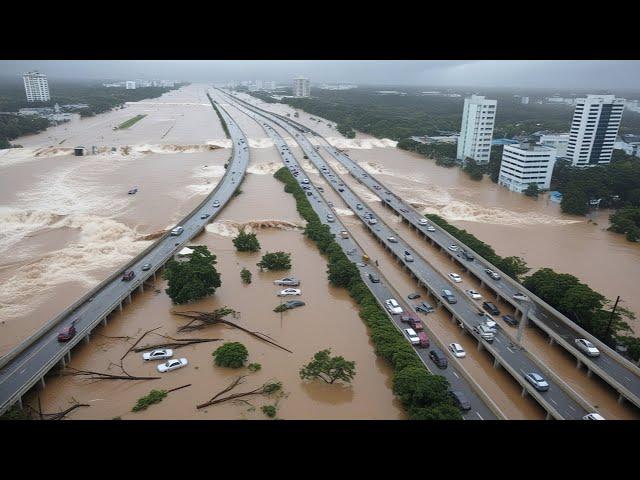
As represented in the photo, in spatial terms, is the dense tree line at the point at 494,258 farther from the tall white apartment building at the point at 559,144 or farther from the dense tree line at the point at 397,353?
the tall white apartment building at the point at 559,144

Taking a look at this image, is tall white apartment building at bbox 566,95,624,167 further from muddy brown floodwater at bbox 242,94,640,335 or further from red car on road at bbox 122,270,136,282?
red car on road at bbox 122,270,136,282

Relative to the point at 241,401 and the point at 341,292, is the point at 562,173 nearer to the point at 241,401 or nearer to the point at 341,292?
the point at 341,292

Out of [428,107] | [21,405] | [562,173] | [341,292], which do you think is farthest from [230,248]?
[428,107]

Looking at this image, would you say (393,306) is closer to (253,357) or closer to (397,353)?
(397,353)

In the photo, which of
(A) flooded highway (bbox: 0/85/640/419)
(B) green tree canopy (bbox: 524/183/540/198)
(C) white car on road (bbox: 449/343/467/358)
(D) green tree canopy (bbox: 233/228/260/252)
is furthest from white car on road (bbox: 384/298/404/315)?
(B) green tree canopy (bbox: 524/183/540/198)

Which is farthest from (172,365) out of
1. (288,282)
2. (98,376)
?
(288,282)

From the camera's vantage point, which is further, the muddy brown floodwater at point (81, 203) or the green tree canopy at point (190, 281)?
the muddy brown floodwater at point (81, 203)

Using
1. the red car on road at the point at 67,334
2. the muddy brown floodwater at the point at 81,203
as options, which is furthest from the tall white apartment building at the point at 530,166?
the red car on road at the point at 67,334
